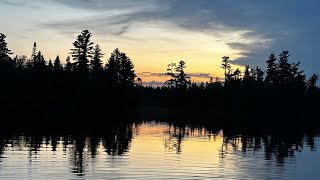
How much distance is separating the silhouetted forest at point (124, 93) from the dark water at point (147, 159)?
82.6 feet

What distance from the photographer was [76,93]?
359 ft

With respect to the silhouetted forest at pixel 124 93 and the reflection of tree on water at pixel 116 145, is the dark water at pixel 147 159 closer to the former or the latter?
the reflection of tree on water at pixel 116 145

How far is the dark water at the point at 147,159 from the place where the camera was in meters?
29.9

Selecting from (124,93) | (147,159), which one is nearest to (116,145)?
(147,159)

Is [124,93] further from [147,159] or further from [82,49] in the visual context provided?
[147,159]

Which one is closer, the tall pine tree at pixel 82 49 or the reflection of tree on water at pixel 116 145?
the reflection of tree on water at pixel 116 145

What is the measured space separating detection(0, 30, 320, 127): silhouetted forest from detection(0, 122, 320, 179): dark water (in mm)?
25177

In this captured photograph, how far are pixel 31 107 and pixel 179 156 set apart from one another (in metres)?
65.0

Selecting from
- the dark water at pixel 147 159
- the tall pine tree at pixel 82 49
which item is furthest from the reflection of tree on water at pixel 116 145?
the tall pine tree at pixel 82 49

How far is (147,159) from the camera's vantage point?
37.5m

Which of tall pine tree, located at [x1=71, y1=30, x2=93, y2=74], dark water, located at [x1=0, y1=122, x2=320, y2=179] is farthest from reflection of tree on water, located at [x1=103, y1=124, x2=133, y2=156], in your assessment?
tall pine tree, located at [x1=71, y1=30, x2=93, y2=74]

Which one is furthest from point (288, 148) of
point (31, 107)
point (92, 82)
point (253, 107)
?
point (253, 107)

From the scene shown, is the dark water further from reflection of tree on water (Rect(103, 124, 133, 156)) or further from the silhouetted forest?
the silhouetted forest

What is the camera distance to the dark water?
2988 centimetres
